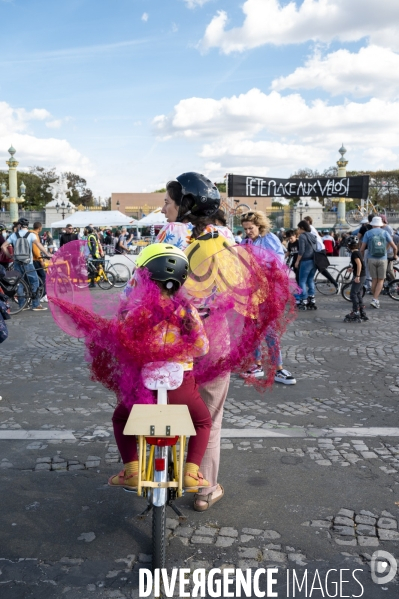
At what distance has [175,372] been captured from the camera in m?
2.82

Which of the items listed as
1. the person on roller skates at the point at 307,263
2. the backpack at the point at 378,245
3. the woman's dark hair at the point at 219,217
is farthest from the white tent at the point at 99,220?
the woman's dark hair at the point at 219,217

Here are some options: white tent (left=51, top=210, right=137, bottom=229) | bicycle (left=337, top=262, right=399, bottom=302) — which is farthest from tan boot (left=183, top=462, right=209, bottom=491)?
white tent (left=51, top=210, right=137, bottom=229)

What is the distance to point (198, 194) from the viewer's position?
3.29 metres

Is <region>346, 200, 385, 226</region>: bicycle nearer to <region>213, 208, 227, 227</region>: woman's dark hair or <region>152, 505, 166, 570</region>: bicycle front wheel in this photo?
<region>213, 208, 227, 227</region>: woman's dark hair

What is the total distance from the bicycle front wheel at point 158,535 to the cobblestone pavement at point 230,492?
0.51 feet

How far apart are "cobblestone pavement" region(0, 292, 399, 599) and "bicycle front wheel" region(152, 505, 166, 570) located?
0.51 feet

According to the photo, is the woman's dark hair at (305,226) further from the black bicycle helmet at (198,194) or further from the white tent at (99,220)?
the white tent at (99,220)

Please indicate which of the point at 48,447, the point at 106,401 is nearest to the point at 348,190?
the point at 106,401

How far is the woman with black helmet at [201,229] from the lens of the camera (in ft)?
10.4

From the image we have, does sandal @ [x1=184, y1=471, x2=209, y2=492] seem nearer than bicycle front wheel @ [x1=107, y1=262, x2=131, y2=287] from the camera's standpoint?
Yes

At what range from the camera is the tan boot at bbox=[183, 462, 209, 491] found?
296cm

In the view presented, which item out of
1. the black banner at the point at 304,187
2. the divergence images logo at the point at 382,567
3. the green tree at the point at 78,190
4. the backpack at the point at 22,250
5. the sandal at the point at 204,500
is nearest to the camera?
the divergence images logo at the point at 382,567

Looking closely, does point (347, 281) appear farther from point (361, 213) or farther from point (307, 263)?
point (361, 213)

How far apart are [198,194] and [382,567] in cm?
214
